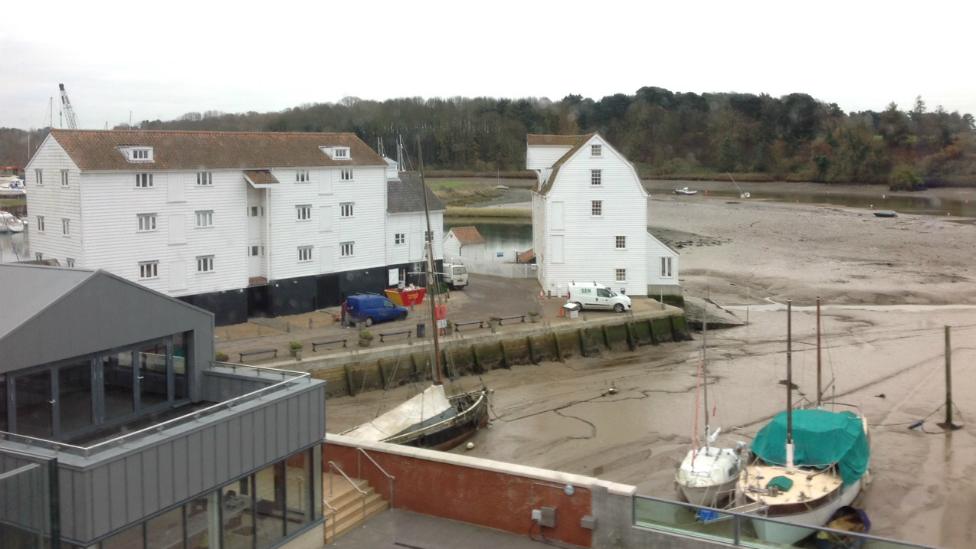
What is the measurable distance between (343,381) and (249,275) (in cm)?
786

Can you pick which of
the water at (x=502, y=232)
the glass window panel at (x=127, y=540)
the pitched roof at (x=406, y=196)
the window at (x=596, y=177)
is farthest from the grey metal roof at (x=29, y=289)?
the water at (x=502, y=232)

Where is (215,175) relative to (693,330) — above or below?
above

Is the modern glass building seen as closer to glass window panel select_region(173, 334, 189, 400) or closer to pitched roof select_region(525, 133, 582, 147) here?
glass window panel select_region(173, 334, 189, 400)

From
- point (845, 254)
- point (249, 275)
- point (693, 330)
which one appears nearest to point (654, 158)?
point (845, 254)

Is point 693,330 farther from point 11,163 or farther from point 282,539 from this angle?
point 11,163

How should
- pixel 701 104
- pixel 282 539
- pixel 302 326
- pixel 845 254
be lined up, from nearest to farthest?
pixel 282 539 → pixel 302 326 → pixel 845 254 → pixel 701 104

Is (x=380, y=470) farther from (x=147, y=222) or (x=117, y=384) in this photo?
(x=147, y=222)

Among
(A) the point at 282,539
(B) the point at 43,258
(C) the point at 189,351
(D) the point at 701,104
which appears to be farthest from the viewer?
(D) the point at 701,104

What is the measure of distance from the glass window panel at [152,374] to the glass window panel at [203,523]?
→ 89.1 inches

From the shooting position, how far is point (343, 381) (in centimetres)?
2795

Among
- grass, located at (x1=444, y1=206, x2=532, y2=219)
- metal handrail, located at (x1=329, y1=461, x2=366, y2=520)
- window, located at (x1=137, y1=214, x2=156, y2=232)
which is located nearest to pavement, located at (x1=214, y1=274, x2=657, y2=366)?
window, located at (x1=137, y1=214, x2=156, y2=232)

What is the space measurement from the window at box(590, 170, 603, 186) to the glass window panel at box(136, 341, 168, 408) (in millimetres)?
27917

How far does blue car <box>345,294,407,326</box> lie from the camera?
107 ft

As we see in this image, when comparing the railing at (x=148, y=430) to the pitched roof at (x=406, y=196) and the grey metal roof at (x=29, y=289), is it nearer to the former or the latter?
the grey metal roof at (x=29, y=289)
